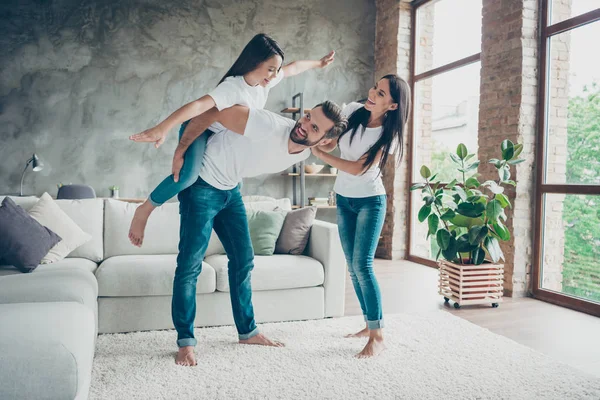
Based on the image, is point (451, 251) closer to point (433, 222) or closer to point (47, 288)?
point (433, 222)

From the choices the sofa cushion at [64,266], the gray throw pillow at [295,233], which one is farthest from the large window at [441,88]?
the sofa cushion at [64,266]

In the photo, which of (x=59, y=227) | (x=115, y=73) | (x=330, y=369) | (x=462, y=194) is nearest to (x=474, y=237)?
(x=462, y=194)

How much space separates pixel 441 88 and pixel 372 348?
3833 millimetres

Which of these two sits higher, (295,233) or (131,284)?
(295,233)

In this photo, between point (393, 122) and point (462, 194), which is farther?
point (462, 194)

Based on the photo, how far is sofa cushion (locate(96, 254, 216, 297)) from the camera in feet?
8.91

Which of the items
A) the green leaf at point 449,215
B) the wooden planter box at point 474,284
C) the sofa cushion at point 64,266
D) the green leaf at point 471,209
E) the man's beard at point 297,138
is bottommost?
the wooden planter box at point 474,284

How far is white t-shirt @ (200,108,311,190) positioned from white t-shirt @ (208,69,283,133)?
0.28 ft

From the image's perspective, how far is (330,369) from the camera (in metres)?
2.29

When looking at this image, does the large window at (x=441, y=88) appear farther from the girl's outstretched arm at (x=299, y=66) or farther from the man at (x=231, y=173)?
the man at (x=231, y=173)

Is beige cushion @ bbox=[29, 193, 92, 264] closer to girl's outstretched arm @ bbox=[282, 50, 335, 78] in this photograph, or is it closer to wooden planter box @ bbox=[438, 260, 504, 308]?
girl's outstretched arm @ bbox=[282, 50, 335, 78]

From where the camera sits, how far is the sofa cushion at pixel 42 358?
4.21ft

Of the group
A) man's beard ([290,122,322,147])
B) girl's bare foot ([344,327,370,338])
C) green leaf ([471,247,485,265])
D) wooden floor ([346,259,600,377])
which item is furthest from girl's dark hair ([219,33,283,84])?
green leaf ([471,247,485,265])

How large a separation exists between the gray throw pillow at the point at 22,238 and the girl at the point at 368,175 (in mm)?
1665
